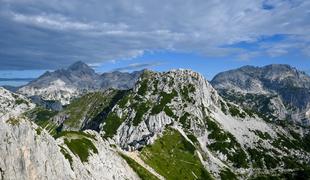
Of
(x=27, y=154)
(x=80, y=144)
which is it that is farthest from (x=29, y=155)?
(x=80, y=144)

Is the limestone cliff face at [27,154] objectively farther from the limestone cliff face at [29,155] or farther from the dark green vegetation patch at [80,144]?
the dark green vegetation patch at [80,144]

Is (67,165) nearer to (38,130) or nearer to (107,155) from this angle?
(38,130)

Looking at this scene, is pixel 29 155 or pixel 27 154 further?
pixel 29 155

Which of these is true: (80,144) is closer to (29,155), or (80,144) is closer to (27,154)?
(29,155)

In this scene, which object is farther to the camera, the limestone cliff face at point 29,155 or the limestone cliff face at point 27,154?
the limestone cliff face at point 29,155

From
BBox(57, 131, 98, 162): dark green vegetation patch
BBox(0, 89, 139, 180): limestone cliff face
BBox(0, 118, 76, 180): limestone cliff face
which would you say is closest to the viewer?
BBox(0, 118, 76, 180): limestone cliff face

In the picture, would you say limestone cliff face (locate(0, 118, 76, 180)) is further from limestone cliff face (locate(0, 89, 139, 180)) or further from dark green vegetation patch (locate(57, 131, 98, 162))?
dark green vegetation patch (locate(57, 131, 98, 162))

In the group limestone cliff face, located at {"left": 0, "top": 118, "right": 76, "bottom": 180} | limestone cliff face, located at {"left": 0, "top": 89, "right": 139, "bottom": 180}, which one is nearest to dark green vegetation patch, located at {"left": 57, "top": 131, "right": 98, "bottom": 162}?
limestone cliff face, located at {"left": 0, "top": 89, "right": 139, "bottom": 180}

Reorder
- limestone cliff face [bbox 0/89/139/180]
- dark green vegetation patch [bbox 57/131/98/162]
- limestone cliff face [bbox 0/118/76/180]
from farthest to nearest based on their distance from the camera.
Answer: dark green vegetation patch [bbox 57/131/98/162], limestone cliff face [bbox 0/89/139/180], limestone cliff face [bbox 0/118/76/180]

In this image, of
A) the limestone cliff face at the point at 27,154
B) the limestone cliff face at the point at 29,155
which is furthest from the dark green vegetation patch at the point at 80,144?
the limestone cliff face at the point at 27,154

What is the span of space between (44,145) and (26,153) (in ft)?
23.4

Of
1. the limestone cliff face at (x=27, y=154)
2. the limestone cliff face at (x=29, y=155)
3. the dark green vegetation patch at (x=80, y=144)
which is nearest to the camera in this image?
the limestone cliff face at (x=27, y=154)

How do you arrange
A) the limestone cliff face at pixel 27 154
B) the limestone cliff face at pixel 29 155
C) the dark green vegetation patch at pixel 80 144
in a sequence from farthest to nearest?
the dark green vegetation patch at pixel 80 144 < the limestone cliff face at pixel 29 155 < the limestone cliff face at pixel 27 154

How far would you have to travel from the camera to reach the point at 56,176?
141 meters
